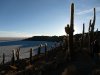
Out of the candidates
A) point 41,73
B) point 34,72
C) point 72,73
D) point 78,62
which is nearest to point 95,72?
point 72,73

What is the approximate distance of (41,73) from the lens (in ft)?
59.4

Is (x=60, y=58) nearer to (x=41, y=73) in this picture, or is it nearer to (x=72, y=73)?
(x=41, y=73)

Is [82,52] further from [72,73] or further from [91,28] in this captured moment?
[72,73]

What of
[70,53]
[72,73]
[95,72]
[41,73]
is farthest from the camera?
[70,53]

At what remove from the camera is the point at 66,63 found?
18.9 meters

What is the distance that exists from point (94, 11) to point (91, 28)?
7.08 ft

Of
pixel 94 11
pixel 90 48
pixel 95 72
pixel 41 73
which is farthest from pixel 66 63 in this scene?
pixel 94 11

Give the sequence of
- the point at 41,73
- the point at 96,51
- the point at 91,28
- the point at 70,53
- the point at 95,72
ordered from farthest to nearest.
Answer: the point at 91,28 → the point at 96,51 → the point at 70,53 → the point at 41,73 → the point at 95,72

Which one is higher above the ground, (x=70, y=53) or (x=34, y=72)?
(x=70, y=53)

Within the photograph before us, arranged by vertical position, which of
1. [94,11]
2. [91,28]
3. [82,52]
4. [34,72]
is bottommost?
[34,72]

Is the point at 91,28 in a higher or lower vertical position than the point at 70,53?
higher

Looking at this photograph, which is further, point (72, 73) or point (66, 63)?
point (66, 63)

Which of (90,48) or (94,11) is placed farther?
(94,11)

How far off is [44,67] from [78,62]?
3.06m
